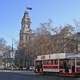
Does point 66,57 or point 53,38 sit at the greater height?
point 53,38

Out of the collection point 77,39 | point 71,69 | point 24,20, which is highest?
point 24,20

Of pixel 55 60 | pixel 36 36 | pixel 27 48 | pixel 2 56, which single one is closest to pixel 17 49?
pixel 2 56

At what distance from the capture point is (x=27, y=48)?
344 ft

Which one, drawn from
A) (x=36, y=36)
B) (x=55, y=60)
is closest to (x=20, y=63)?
(x=36, y=36)

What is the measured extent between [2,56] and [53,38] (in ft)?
133

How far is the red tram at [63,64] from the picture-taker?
4810 cm

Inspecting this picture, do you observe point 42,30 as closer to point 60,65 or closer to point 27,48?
point 27,48

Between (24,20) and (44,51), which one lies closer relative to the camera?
(44,51)

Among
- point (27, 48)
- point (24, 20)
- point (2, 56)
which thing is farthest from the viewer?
point (24, 20)

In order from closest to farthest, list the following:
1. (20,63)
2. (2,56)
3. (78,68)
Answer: (78,68) < (20,63) < (2,56)

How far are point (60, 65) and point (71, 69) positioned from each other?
105 inches

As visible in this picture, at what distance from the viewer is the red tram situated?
48.1 m

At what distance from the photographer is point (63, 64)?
4997cm

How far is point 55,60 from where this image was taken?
171ft
